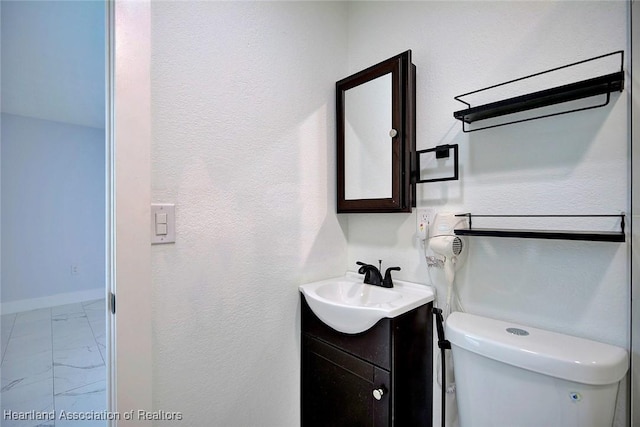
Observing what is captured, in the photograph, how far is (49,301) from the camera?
3645mm

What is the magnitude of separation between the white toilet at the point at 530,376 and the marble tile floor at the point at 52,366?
6.60 feet

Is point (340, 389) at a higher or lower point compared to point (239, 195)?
lower

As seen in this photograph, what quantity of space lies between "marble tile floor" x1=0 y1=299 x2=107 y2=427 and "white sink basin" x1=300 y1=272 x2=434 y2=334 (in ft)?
5.10

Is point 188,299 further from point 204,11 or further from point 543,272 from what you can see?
point 543,272

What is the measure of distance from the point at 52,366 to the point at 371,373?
2.52 meters

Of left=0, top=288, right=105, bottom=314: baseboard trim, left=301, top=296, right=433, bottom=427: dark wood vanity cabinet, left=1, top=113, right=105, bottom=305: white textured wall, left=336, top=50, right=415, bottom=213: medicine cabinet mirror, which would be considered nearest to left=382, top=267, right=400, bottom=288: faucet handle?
left=301, top=296, right=433, bottom=427: dark wood vanity cabinet

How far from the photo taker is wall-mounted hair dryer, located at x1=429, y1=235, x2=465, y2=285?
108 cm

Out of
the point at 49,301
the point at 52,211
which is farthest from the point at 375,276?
the point at 49,301

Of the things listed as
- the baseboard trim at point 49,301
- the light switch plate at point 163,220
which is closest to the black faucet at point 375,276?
the light switch plate at point 163,220

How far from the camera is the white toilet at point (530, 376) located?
0.72m

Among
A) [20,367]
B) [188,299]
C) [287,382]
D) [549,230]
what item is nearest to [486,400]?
[549,230]

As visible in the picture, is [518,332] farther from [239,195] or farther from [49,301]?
[49,301]

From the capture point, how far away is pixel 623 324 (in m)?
0.81

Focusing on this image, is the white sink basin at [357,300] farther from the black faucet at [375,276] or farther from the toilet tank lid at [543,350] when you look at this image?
the toilet tank lid at [543,350]
